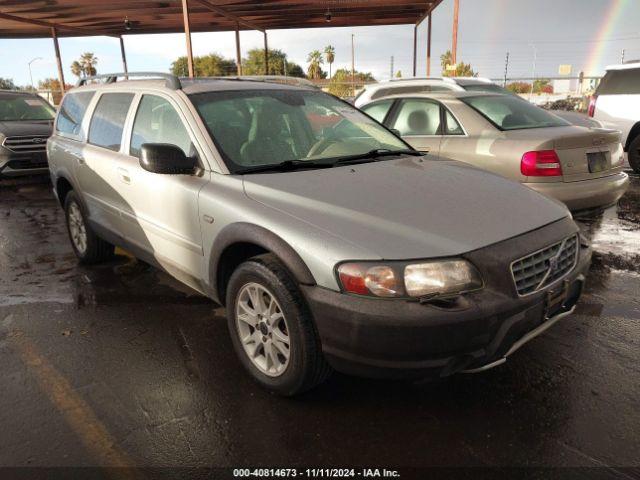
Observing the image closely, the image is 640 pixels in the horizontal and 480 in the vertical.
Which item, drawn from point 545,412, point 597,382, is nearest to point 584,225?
point 597,382

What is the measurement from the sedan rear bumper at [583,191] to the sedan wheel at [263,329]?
2.89 metres

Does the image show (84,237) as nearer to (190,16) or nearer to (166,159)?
(166,159)

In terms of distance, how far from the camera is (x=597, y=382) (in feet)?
8.95

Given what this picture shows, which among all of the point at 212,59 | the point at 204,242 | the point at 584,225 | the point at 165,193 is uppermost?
the point at 212,59

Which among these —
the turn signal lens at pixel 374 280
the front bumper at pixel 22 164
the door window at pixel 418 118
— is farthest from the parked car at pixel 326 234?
the front bumper at pixel 22 164

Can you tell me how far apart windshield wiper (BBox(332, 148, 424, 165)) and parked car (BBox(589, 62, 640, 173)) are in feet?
22.3

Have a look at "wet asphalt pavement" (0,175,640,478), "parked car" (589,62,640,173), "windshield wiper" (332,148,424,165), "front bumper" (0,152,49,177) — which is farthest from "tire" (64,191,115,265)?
"parked car" (589,62,640,173)

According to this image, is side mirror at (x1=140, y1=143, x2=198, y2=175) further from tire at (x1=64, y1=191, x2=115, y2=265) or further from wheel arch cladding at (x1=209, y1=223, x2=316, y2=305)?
tire at (x1=64, y1=191, x2=115, y2=265)

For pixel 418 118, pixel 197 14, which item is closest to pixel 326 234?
pixel 418 118

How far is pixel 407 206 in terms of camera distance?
249cm

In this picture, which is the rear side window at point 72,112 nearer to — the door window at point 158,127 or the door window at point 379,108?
the door window at point 158,127

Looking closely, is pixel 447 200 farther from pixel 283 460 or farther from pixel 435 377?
pixel 283 460

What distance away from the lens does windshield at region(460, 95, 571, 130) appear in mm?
5352

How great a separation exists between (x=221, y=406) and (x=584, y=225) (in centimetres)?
507
